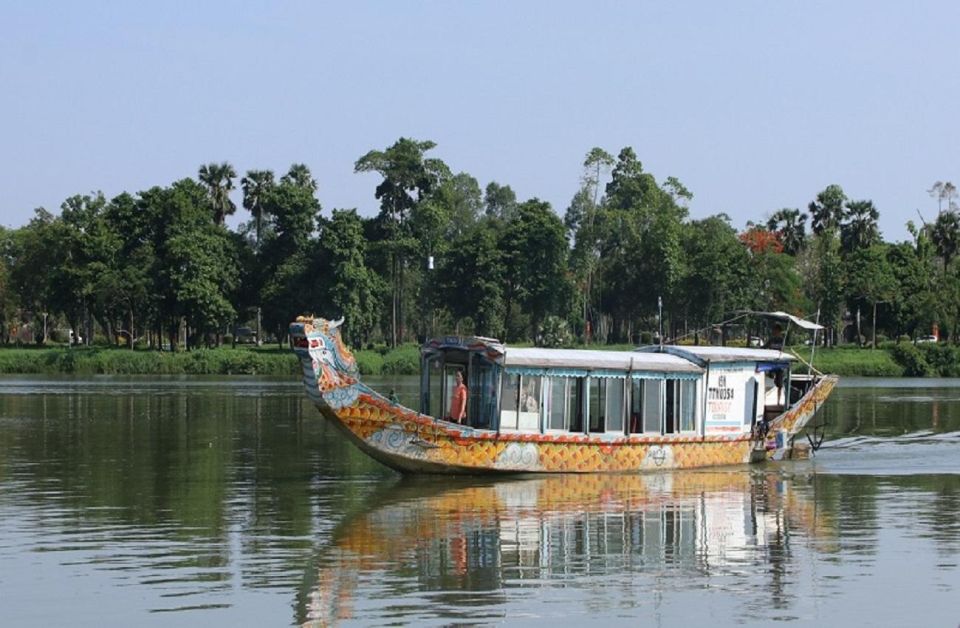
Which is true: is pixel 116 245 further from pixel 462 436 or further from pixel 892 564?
pixel 892 564

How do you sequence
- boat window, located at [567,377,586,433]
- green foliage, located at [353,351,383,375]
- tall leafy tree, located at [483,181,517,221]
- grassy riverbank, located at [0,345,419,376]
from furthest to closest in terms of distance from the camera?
tall leafy tree, located at [483,181,517,221], grassy riverbank, located at [0,345,419,376], green foliage, located at [353,351,383,375], boat window, located at [567,377,586,433]

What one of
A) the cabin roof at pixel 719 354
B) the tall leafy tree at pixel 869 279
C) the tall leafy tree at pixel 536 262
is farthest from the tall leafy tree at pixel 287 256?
the cabin roof at pixel 719 354

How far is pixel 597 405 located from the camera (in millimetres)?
32719

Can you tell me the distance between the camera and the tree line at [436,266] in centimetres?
10450

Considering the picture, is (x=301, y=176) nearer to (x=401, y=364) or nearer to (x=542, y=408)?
(x=401, y=364)

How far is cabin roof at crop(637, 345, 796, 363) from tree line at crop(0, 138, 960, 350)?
66.7m

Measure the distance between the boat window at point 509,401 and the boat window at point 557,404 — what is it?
0.79 m

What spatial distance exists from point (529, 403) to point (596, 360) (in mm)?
1804

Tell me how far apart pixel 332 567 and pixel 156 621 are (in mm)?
3932

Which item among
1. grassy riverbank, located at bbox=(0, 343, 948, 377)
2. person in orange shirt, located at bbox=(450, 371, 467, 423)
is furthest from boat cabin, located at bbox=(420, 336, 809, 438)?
grassy riverbank, located at bbox=(0, 343, 948, 377)

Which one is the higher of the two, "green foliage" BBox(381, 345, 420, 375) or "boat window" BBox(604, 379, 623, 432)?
"green foliage" BBox(381, 345, 420, 375)

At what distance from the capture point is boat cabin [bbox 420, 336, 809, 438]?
3141 cm

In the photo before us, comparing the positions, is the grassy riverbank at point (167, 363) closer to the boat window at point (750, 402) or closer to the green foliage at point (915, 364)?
the green foliage at point (915, 364)

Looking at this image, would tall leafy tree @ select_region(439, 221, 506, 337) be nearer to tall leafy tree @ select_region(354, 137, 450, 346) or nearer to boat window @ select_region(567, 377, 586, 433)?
tall leafy tree @ select_region(354, 137, 450, 346)
